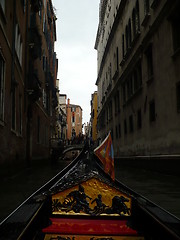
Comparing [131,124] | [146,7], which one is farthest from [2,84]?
[131,124]

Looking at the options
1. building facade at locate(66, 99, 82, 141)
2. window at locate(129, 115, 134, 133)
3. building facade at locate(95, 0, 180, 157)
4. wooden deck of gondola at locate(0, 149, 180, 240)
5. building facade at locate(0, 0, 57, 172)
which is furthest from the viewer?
building facade at locate(66, 99, 82, 141)

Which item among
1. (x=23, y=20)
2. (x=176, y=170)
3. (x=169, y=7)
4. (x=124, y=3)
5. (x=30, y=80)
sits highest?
(x=124, y=3)

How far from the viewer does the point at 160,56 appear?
984cm

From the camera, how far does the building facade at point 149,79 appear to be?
8727 mm

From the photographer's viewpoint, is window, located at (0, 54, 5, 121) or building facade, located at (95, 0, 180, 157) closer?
window, located at (0, 54, 5, 121)

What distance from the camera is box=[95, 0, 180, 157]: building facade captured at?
344 inches

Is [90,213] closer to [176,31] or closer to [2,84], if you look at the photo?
[2,84]

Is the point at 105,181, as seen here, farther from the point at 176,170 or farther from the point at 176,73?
the point at 176,73

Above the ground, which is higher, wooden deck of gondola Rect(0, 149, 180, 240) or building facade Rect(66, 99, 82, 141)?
building facade Rect(66, 99, 82, 141)

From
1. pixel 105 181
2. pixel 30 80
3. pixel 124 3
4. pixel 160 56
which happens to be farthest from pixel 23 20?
pixel 105 181

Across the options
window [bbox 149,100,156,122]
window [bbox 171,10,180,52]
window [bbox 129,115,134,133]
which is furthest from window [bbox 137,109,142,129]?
window [bbox 171,10,180,52]

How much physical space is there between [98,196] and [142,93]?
35.6 feet

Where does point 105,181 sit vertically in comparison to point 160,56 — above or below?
below

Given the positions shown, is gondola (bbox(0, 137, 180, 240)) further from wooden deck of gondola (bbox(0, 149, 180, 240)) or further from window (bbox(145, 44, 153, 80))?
window (bbox(145, 44, 153, 80))
